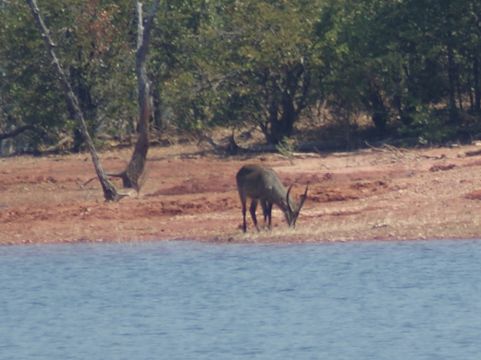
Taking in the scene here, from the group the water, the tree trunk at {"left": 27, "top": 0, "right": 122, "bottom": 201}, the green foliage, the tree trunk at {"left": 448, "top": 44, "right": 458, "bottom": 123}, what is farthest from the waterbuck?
the tree trunk at {"left": 448, "top": 44, "right": 458, "bottom": 123}

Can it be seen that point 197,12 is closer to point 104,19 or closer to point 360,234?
point 104,19

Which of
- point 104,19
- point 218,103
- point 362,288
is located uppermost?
point 104,19

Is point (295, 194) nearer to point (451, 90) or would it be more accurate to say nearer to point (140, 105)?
point (140, 105)

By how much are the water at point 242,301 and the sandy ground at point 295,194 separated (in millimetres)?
798

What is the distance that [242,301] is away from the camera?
558 inches

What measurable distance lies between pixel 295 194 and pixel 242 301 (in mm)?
Result: 7859

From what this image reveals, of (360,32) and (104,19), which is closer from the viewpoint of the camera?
(360,32)

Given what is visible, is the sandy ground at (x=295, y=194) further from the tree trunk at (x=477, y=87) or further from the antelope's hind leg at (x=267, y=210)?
the tree trunk at (x=477, y=87)

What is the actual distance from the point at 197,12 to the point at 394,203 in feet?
49.6

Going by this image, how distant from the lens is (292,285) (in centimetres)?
1504

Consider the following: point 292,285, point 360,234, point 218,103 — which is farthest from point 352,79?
point 292,285

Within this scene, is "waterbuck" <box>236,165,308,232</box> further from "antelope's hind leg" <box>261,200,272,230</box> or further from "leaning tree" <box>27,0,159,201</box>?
"leaning tree" <box>27,0,159,201</box>

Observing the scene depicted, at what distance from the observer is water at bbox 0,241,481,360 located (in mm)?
11750

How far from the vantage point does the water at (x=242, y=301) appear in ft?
38.5
